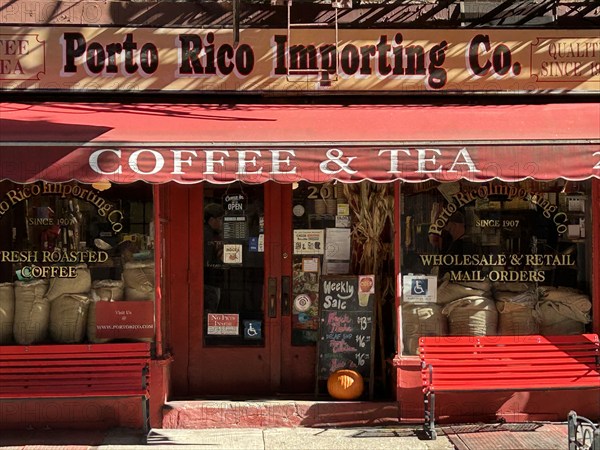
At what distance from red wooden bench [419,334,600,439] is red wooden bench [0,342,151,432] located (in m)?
2.55

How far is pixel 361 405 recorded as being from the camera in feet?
24.3

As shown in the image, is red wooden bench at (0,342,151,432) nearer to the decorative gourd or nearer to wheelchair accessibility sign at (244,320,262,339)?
wheelchair accessibility sign at (244,320,262,339)

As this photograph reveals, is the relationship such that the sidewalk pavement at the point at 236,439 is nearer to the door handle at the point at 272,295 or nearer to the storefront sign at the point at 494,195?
the door handle at the point at 272,295

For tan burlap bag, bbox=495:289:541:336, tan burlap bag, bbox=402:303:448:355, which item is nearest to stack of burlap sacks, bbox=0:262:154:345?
tan burlap bag, bbox=402:303:448:355

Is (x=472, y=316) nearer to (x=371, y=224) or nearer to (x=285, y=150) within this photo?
(x=371, y=224)

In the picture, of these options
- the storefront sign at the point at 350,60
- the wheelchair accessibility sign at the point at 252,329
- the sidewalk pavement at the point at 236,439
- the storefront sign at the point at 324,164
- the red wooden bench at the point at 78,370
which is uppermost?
the storefront sign at the point at 350,60

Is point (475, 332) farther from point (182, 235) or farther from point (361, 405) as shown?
point (182, 235)

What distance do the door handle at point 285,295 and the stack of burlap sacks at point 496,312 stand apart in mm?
1164

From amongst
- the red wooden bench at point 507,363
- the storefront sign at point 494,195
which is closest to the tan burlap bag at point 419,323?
the red wooden bench at point 507,363

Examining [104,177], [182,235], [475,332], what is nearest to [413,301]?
[475,332]

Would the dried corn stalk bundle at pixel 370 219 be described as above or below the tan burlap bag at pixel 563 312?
above

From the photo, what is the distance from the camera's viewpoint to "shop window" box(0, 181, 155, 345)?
7.43 metres

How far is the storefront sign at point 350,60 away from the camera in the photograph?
768cm

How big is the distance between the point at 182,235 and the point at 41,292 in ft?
4.70
